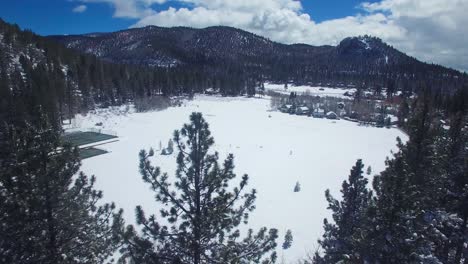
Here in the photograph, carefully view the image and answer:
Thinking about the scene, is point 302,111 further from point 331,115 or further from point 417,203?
point 417,203

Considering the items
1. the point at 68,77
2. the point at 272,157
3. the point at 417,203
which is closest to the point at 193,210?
the point at 417,203

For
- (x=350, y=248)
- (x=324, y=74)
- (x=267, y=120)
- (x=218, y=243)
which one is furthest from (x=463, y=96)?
(x=324, y=74)

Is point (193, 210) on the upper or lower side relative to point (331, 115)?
upper

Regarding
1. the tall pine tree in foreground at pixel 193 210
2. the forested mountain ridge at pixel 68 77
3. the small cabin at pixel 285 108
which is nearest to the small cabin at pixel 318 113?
the small cabin at pixel 285 108

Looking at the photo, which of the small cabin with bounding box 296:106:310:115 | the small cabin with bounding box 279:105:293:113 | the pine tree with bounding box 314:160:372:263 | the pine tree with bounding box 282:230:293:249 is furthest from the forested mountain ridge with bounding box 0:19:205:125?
the pine tree with bounding box 314:160:372:263

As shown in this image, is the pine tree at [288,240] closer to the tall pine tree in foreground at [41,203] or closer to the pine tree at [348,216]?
the pine tree at [348,216]

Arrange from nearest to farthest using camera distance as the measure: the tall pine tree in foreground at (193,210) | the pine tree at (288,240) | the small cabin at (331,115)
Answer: the tall pine tree in foreground at (193,210), the pine tree at (288,240), the small cabin at (331,115)

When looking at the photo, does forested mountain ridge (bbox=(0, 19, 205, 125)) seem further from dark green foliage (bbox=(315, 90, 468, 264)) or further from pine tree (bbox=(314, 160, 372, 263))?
dark green foliage (bbox=(315, 90, 468, 264))
